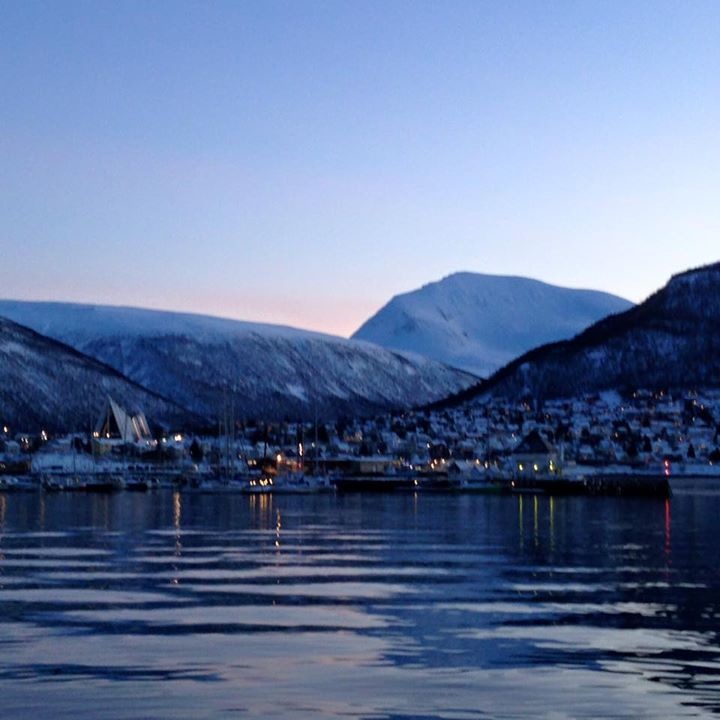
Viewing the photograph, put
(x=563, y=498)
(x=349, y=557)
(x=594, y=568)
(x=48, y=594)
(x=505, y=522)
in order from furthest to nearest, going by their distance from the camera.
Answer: (x=563, y=498), (x=505, y=522), (x=349, y=557), (x=594, y=568), (x=48, y=594)

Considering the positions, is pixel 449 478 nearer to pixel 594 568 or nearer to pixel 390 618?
pixel 594 568

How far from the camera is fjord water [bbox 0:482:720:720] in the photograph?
74.5 ft

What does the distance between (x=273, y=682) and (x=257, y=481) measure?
13711 centimetres

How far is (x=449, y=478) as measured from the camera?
163 metres

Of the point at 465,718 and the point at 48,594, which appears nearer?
the point at 465,718

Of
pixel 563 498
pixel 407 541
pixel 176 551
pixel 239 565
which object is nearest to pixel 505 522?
pixel 407 541

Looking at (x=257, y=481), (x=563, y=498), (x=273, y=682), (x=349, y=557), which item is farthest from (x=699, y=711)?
(x=257, y=481)

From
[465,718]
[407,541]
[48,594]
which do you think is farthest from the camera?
→ [407,541]

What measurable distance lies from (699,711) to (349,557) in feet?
91.6

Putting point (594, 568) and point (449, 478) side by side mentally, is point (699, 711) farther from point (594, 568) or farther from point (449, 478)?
point (449, 478)

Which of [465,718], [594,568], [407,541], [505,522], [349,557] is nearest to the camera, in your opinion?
[465,718]

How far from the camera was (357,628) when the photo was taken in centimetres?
3019

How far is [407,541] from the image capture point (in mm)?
59250

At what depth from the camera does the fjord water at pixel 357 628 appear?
22.7 metres
